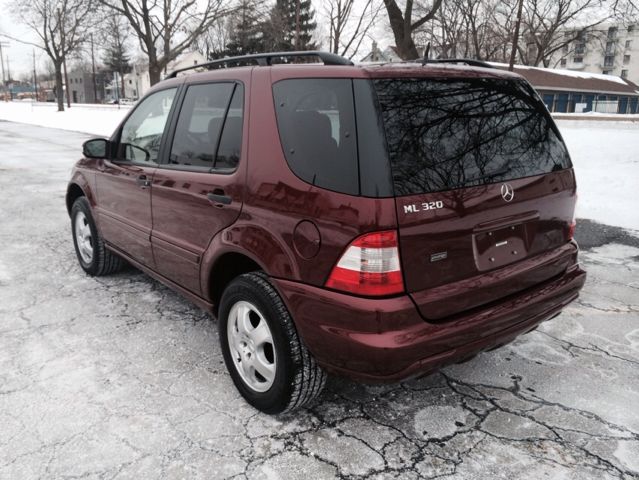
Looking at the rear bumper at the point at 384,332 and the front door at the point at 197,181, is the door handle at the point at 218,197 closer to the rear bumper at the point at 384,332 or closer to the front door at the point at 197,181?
the front door at the point at 197,181

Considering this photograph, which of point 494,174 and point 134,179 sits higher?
point 494,174

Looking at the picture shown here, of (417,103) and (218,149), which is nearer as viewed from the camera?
(417,103)

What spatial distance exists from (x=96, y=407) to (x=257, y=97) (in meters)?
1.87

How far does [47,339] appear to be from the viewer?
11.8 ft

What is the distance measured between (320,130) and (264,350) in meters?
1.19

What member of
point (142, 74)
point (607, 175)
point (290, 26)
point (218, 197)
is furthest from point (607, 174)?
point (142, 74)

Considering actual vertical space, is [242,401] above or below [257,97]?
below

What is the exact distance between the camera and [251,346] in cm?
275

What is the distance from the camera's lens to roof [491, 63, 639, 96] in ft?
141

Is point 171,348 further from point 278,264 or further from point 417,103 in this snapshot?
point 417,103

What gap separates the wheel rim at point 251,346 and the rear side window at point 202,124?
82 cm

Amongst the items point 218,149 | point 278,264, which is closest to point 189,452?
point 278,264

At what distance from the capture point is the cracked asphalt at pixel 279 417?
2.38 meters

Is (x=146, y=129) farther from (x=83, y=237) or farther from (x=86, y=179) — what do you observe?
(x=83, y=237)
